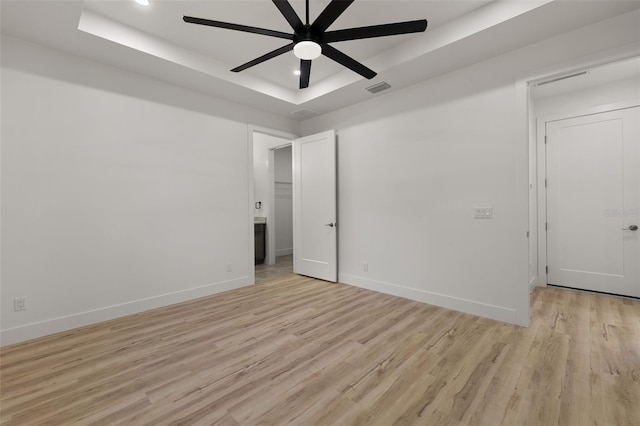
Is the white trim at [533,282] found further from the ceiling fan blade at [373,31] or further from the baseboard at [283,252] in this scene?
the baseboard at [283,252]

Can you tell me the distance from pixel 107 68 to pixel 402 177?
12.5 ft

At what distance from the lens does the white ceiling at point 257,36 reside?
7.70ft

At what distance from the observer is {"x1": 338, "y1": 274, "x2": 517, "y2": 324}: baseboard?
294cm

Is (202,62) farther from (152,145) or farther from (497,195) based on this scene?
(497,195)

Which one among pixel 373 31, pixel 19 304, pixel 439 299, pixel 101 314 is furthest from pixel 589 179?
pixel 19 304

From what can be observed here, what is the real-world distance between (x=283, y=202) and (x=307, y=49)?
516 cm

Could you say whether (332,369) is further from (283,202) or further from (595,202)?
(283,202)

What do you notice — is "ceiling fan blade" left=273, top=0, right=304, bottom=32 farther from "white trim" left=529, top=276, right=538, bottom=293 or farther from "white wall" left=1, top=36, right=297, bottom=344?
"white trim" left=529, top=276, right=538, bottom=293

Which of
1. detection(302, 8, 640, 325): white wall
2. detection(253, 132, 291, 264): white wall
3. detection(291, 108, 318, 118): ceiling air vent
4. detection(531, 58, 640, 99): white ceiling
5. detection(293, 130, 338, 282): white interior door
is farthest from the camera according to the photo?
detection(253, 132, 291, 264): white wall

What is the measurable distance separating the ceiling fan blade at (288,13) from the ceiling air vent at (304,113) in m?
2.56

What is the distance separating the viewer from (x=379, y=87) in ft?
12.2

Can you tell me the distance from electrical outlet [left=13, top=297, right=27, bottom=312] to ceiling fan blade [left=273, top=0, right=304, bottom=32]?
11.3ft

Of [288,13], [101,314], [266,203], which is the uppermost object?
[288,13]

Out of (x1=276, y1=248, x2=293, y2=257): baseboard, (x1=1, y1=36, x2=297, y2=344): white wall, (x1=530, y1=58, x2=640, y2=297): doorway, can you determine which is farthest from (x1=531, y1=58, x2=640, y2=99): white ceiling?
(x1=276, y1=248, x2=293, y2=257): baseboard
